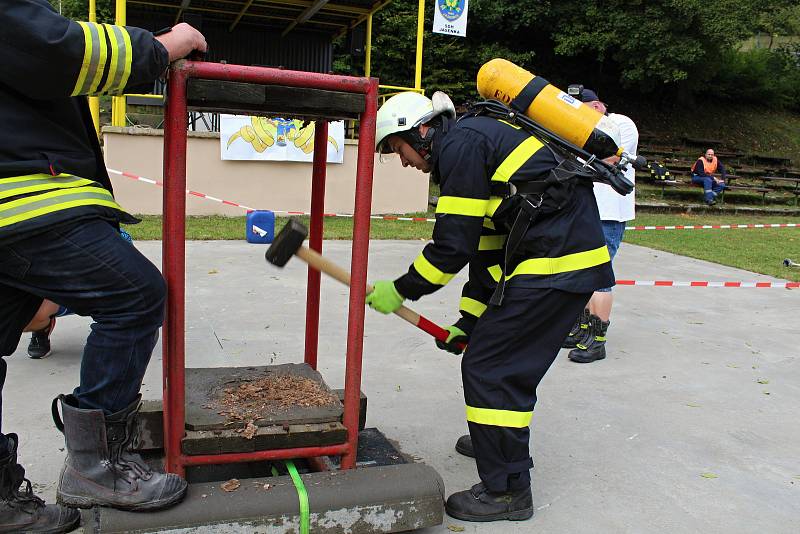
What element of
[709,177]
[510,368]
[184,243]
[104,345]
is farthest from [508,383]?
[709,177]

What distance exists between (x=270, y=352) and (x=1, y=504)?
8.05 ft

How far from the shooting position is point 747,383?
16.0 feet

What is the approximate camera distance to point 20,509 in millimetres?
2609

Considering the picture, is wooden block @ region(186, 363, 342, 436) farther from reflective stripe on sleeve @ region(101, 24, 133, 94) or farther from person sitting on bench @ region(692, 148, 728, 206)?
person sitting on bench @ region(692, 148, 728, 206)

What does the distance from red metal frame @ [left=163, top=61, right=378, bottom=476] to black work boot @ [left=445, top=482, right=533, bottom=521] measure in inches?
18.4

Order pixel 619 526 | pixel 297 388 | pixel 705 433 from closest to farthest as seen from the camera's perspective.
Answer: pixel 619 526 → pixel 297 388 → pixel 705 433

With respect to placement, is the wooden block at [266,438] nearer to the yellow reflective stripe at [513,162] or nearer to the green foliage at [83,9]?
the yellow reflective stripe at [513,162]

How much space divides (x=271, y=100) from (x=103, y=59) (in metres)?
0.60

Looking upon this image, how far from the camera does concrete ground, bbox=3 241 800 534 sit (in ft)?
10.6

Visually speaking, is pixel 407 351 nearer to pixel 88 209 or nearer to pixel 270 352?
pixel 270 352

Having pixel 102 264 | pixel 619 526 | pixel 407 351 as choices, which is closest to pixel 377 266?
pixel 407 351

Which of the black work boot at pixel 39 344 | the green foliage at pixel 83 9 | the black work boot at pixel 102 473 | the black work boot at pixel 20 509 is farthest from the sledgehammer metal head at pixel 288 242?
the green foliage at pixel 83 9

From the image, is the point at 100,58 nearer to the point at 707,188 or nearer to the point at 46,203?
the point at 46,203

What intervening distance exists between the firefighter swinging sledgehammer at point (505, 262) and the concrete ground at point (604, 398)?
0.28 meters
